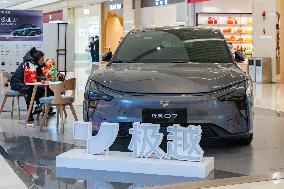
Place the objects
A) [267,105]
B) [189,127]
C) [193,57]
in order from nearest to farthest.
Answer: [189,127]
[193,57]
[267,105]

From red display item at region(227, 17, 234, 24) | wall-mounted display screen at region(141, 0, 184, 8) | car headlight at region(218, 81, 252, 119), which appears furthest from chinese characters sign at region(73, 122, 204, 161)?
wall-mounted display screen at region(141, 0, 184, 8)

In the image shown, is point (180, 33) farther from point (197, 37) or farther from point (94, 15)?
point (94, 15)

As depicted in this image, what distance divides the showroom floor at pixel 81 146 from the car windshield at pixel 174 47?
999mm

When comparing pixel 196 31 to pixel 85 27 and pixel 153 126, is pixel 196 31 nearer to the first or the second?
pixel 153 126

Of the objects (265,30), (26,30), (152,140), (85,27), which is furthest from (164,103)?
(85,27)

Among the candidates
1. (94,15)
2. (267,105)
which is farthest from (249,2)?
(94,15)

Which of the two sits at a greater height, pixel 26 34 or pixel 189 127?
pixel 26 34

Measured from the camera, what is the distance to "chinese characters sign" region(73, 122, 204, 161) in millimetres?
4430

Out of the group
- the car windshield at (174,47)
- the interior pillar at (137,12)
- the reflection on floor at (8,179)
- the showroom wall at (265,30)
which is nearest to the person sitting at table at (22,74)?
the car windshield at (174,47)

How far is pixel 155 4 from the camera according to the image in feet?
77.3

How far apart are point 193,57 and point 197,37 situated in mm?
425

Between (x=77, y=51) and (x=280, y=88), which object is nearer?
(x=280, y=88)

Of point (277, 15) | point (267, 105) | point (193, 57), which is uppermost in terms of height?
point (277, 15)

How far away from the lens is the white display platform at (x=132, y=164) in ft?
14.2
